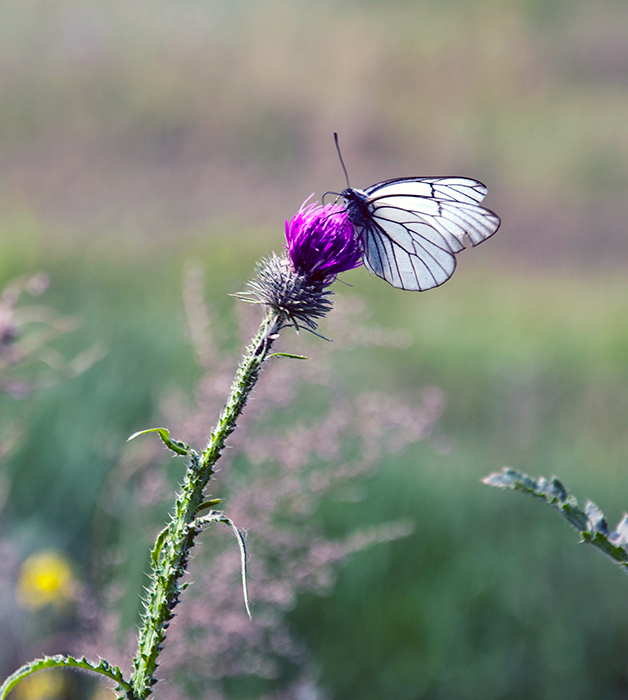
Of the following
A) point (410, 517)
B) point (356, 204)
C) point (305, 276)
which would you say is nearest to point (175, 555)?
point (305, 276)

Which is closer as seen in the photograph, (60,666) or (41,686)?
(60,666)

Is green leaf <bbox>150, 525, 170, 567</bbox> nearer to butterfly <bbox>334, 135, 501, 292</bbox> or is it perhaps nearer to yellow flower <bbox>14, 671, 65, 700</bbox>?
butterfly <bbox>334, 135, 501, 292</bbox>

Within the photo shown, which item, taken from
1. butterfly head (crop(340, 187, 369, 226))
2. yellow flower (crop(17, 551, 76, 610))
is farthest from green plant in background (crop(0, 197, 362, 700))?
yellow flower (crop(17, 551, 76, 610))

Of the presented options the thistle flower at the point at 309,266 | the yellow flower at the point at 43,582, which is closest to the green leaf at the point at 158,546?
the thistle flower at the point at 309,266

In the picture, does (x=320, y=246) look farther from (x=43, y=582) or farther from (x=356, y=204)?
(x=43, y=582)

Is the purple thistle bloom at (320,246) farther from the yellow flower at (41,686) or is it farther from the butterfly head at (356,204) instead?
the yellow flower at (41,686)

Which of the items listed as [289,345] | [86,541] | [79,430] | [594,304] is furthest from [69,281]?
[594,304]
